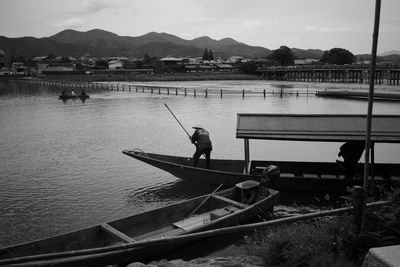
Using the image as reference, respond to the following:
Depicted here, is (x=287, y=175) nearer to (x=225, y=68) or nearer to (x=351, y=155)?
(x=351, y=155)

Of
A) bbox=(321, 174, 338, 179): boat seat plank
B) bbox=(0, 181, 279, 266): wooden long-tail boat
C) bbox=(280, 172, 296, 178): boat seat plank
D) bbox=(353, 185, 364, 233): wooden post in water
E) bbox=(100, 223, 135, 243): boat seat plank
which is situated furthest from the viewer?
bbox=(321, 174, 338, 179): boat seat plank

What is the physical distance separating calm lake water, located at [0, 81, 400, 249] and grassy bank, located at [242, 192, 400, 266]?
23.0 feet

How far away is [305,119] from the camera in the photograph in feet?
43.2

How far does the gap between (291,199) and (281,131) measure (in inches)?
97.6

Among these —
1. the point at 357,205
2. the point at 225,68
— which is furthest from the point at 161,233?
the point at 225,68

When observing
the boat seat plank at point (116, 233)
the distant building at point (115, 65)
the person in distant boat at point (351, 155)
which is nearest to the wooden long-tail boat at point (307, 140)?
the person in distant boat at point (351, 155)

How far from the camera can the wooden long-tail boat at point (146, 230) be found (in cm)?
679

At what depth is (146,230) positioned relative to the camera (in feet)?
30.0

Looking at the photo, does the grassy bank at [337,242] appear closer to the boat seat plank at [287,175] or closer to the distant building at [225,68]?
the boat seat plank at [287,175]

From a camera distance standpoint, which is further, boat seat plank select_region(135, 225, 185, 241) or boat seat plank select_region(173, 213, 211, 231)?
boat seat plank select_region(173, 213, 211, 231)

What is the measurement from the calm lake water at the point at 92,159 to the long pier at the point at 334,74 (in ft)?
206

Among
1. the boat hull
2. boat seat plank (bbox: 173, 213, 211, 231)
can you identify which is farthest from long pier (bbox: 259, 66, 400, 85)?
boat seat plank (bbox: 173, 213, 211, 231)

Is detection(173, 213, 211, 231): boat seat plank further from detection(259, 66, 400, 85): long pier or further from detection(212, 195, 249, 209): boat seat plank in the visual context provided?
detection(259, 66, 400, 85): long pier

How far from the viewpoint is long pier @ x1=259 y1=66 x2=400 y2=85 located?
94438 mm
